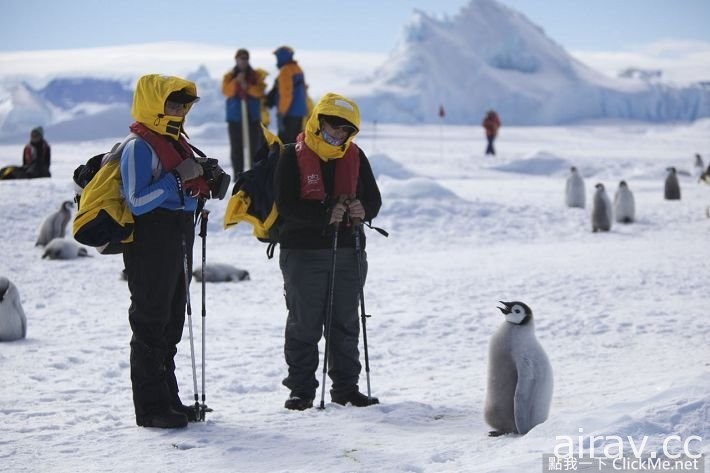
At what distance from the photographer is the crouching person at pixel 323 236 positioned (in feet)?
14.0

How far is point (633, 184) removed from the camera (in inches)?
667

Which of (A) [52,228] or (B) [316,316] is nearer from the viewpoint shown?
(B) [316,316]

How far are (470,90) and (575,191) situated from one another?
1193 inches

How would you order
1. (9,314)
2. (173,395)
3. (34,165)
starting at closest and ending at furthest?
(173,395) < (9,314) < (34,165)

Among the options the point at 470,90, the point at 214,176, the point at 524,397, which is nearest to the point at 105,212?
the point at 214,176

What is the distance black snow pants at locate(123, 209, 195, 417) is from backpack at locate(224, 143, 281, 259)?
1.25 ft

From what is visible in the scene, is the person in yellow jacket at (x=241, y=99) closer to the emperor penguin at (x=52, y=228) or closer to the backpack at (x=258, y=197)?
the emperor penguin at (x=52, y=228)

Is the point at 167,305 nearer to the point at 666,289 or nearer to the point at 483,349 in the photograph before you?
the point at 483,349

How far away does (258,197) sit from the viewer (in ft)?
14.5

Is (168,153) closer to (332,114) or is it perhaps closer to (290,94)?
(332,114)

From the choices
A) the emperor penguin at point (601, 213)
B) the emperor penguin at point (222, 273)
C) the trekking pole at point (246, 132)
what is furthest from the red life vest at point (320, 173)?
the trekking pole at point (246, 132)

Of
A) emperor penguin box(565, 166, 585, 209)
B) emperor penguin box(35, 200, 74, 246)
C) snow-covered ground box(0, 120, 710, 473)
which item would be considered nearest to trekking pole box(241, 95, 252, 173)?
snow-covered ground box(0, 120, 710, 473)

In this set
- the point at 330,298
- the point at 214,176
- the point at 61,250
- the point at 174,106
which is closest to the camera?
the point at 174,106

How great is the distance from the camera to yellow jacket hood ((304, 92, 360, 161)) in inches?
165
